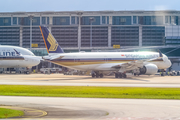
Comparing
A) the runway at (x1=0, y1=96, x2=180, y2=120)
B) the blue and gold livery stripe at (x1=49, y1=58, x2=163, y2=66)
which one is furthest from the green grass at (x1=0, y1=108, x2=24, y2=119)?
the blue and gold livery stripe at (x1=49, y1=58, x2=163, y2=66)

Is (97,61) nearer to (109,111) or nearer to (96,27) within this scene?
(109,111)

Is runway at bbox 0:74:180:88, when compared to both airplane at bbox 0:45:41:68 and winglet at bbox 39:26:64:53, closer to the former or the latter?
winglet at bbox 39:26:64:53

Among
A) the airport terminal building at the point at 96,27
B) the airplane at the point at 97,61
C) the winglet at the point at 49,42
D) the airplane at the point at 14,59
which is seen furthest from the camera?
the airport terminal building at the point at 96,27

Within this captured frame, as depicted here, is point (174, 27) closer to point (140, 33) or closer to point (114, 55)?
point (140, 33)

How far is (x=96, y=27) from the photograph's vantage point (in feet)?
455

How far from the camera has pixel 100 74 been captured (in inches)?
2269

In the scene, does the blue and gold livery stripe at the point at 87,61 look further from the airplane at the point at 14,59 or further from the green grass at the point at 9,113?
the green grass at the point at 9,113

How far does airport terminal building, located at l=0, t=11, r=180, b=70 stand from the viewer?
447 feet

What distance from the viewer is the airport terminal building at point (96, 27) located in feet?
447

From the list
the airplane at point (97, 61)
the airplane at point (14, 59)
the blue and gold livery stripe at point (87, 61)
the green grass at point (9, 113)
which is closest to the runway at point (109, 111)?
the green grass at point (9, 113)

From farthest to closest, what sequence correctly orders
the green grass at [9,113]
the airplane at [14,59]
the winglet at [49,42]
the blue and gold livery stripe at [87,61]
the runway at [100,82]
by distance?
the airplane at [14,59], the winglet at [49,42], the blue and gold livery stripe at [87,61], the runway at [100,82], the green grass at [9,113]

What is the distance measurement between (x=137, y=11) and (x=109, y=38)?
20.3 metres

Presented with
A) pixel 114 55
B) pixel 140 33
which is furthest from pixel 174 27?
pixel 114 55

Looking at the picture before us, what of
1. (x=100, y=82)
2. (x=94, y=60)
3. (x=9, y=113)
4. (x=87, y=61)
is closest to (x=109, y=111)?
(x=9, y=113)
